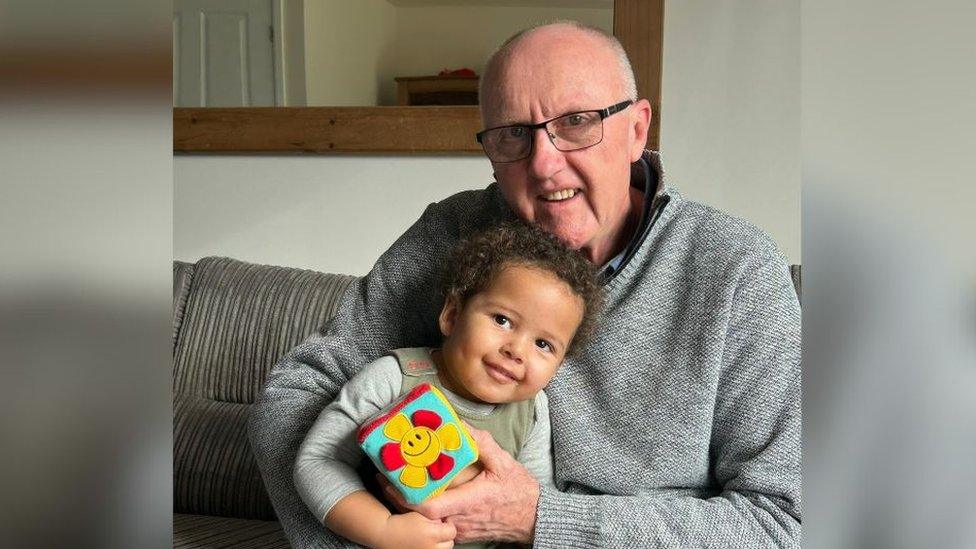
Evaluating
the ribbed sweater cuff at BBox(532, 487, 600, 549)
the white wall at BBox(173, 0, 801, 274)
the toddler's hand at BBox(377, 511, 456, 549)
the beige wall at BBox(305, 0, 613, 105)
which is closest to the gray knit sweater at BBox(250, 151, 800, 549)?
the ribbed sweater cuff at BBox(532, 487, 600, 549)

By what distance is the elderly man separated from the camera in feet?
3.42

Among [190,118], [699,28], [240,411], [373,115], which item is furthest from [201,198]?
[699,28]

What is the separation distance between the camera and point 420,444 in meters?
0.96

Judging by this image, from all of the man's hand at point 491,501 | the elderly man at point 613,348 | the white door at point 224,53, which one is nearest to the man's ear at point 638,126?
the elderly man at point 613,348

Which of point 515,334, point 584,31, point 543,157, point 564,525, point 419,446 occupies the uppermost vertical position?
point 584,31

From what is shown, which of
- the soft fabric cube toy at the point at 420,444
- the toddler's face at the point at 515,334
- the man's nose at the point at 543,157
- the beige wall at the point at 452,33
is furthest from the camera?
the beige wall at the point at 452,33

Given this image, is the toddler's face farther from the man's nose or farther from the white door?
the white door

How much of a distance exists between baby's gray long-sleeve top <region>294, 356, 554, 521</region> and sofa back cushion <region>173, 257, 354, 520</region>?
2.73 ft

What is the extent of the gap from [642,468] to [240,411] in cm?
105

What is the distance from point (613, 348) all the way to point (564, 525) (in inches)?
9.0

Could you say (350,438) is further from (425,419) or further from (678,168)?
(678,168)

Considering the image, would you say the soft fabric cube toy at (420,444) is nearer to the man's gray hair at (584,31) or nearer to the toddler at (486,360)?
the toddler at (486,360)

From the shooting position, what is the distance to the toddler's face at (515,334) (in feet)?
3.53

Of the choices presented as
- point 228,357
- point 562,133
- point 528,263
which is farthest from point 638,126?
point 228,357
